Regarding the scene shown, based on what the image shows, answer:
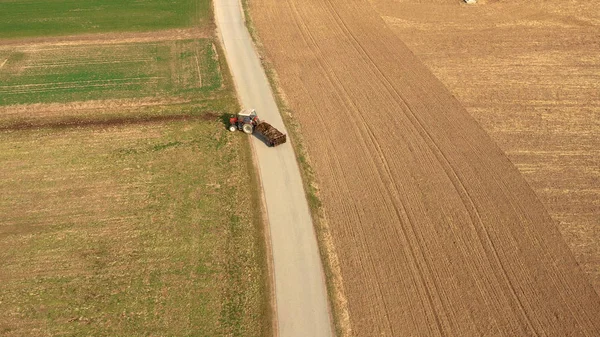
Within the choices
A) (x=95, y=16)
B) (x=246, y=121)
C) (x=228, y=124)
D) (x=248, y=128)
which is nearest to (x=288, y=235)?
(x=248, y=128)

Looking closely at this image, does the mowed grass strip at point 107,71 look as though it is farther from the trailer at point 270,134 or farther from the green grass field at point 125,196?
the trailer at point 270,134

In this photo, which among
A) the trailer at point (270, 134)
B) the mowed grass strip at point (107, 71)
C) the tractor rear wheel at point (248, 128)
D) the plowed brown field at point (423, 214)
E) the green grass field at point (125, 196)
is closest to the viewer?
the plowed brown field at point (423, 214)

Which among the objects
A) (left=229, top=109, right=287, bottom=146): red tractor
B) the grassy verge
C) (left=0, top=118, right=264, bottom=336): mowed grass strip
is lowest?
(left=0, top=118, right=264, bottom=336): mowed grass strip

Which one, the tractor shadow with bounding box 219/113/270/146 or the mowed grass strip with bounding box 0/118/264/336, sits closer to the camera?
the mowed grass strip with bounding box 0/118/264/336

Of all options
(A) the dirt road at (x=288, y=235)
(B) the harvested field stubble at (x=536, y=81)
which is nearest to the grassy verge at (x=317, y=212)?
(A) the dirt road at (x=288, y=235)

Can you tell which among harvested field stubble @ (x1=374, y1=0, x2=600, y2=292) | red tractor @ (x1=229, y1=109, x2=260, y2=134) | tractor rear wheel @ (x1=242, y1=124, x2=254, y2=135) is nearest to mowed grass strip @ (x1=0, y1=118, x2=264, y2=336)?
tractor rear wheel @ (x1=242, y1=124, x2=254, y2=135)

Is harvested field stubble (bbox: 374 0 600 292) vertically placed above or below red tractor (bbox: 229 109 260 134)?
above

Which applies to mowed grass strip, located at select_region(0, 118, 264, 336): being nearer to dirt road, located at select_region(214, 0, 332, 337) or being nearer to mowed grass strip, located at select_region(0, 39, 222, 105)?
dirt road, located at select_region(214, 0, 332, 337)
